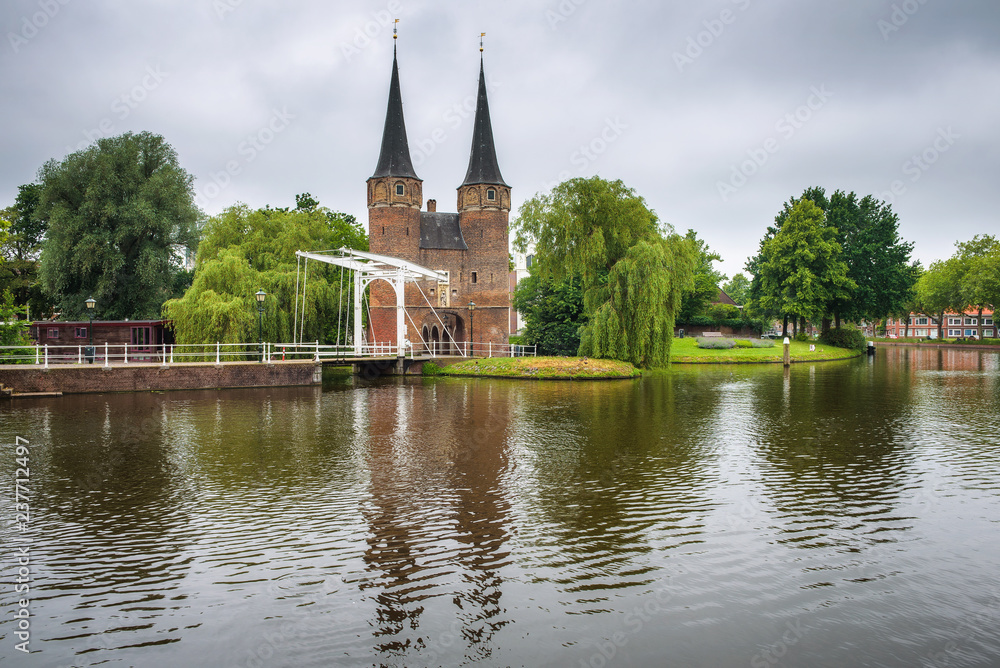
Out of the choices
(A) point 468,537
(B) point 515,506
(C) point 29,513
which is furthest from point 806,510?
(C) point 29,513

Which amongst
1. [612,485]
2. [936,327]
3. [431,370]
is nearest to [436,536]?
[612,485]

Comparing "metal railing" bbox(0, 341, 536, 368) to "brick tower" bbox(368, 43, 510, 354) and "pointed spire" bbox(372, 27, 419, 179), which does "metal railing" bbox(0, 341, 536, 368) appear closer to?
"brick tower" bbox(368, 43, 510, 354)

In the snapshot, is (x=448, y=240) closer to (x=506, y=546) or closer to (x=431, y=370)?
(x=431, y=370)

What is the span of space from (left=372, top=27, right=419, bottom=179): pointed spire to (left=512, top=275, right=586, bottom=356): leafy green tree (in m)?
9.60

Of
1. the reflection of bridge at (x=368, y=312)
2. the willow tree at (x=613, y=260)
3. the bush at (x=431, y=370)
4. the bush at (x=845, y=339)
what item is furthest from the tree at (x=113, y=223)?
the bush at (x=845, y=339)

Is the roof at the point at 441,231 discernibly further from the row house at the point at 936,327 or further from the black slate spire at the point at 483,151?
the row house at the point at 936,327

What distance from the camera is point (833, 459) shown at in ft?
36.0

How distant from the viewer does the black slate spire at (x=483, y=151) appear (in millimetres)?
35250

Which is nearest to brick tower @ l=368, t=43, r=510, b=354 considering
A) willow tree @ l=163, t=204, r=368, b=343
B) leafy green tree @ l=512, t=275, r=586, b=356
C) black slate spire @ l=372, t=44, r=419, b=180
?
black slate spire @ l=372, t=44, r=419, b=180

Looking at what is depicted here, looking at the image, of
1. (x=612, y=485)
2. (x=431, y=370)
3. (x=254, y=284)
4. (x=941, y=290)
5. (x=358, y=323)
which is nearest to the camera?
(x=612, y=485)

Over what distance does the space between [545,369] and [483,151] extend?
15.1 m

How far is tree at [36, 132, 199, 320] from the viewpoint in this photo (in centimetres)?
3008

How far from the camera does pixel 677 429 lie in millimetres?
13953

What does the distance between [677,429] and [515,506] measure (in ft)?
22.4
